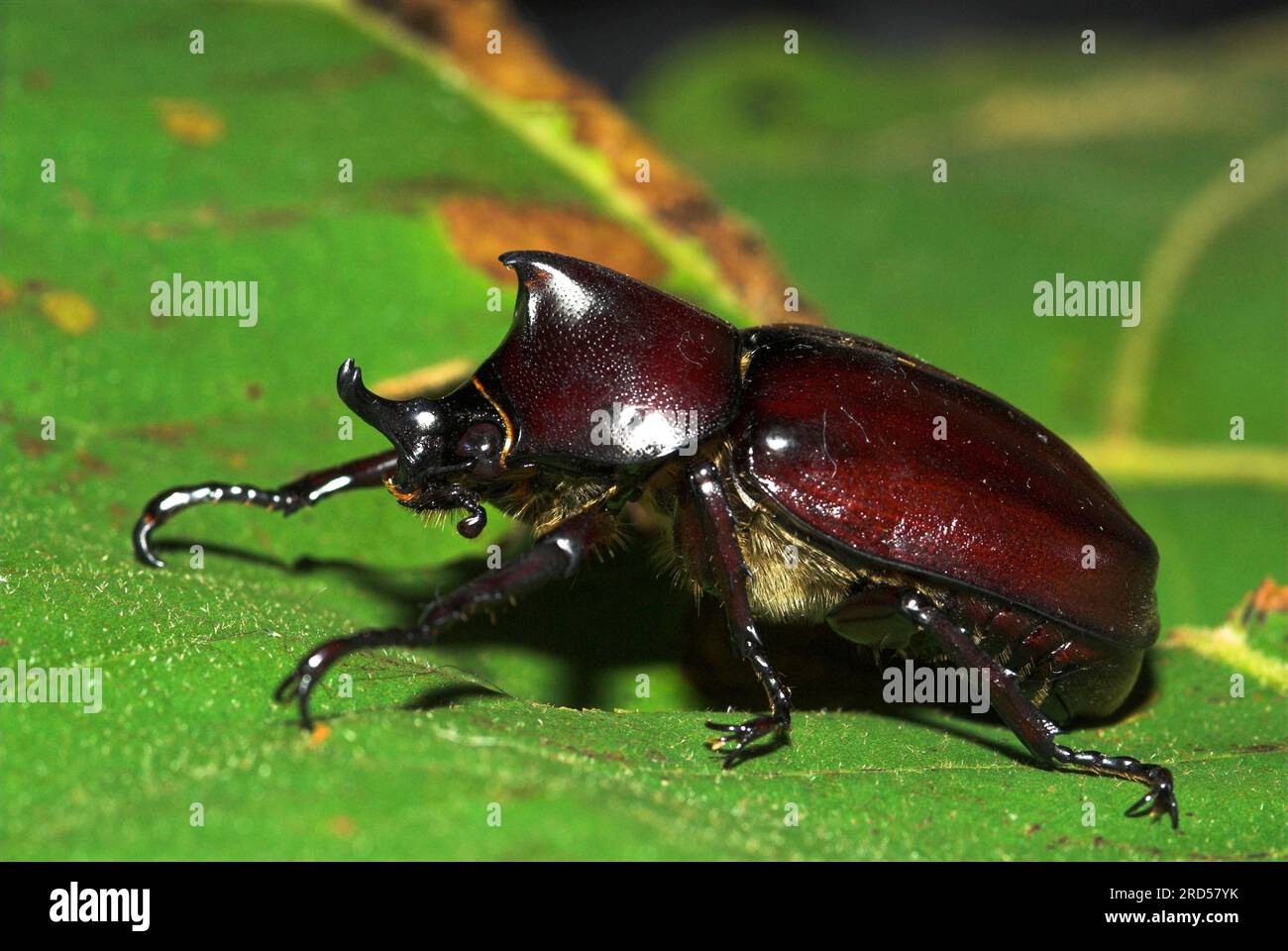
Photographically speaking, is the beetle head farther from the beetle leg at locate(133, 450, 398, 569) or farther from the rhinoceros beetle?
the beetle leg at locate(133, 450, 398, 569)

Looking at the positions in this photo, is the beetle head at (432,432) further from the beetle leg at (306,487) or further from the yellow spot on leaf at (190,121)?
the yellow spot on leaf at (190,121)

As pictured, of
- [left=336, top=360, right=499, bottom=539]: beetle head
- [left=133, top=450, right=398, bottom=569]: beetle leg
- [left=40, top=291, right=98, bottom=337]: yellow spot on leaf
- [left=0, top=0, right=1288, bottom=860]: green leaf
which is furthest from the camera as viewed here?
[left=40, top=291, right=98, bottom=337]: yellow spot on leaf

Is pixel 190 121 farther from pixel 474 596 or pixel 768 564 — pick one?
pixel 768 564

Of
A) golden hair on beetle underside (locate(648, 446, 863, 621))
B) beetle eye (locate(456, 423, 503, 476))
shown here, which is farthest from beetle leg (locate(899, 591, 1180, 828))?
beetle eye (locate(456, 423, 503, 476))

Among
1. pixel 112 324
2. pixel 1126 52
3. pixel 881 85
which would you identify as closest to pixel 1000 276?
pixel 881 85

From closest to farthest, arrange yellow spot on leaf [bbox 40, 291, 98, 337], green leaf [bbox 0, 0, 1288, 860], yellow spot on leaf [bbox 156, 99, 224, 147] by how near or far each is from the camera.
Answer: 1. green leaf [bbox 0, 0, 1288, 860]
2. yellow spot on leaf [bbox 40, 291, 98, 337]
3. yellow spot on leaf [bbox 156, 99, 224, 147]

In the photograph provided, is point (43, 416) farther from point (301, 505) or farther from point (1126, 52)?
point (1126, 52)
